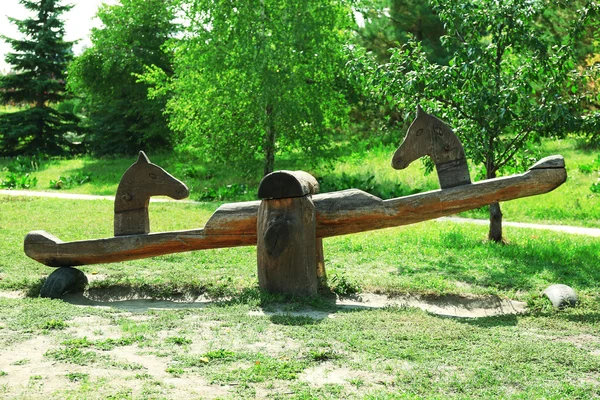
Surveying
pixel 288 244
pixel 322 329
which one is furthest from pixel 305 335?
pixel 288 244

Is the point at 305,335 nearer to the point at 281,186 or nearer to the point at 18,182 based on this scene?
the point at 281,186

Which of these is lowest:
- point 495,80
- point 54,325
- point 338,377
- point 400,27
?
point 338,377

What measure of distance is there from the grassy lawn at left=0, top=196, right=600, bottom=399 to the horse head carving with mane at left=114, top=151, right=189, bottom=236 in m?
0.84

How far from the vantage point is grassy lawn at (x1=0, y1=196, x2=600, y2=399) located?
454cm

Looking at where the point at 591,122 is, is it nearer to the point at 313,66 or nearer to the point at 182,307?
the point at 182,307

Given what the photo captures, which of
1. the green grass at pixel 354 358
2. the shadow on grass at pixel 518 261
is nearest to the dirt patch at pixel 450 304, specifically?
the shadow on grass at pixel 518 261

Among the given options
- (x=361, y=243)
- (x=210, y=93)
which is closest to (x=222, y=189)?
(x=210, y=93)

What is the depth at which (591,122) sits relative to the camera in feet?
31.0

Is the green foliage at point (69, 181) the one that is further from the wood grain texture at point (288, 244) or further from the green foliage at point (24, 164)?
the wood grain texture at point (288, 244)

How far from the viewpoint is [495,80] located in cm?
998

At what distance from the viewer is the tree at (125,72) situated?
26.8 meters

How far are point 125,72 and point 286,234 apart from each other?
22.3 meters

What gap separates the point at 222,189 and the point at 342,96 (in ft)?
12.7

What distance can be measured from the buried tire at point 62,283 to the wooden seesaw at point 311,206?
0.10ft
